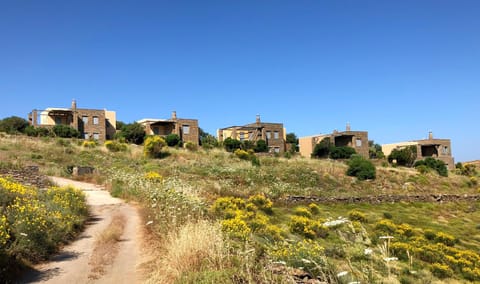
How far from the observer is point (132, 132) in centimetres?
4600

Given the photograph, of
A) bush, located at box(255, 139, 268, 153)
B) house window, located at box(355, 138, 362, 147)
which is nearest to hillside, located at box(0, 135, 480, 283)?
bush, located at box(255, 139, 268, 153)

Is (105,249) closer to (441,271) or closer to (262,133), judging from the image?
(441,271)

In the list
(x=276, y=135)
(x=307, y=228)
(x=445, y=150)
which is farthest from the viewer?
(x=445, y=150)

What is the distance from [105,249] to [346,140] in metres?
50.0

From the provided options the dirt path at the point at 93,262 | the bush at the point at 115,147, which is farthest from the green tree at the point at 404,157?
the dirt path at the point at 93,262

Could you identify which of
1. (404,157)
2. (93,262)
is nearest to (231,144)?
(404,157)

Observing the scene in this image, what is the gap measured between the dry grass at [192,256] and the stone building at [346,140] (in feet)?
159

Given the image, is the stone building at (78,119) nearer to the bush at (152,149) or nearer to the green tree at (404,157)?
the bush at (152,149)

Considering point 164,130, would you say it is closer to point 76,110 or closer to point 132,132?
point 132,132

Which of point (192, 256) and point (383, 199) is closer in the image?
point (192, 256)

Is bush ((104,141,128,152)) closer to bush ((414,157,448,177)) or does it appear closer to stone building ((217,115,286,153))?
stone building ((217,115,286,153))

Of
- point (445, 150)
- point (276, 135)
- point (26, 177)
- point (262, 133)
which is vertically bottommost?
point (26, 177)

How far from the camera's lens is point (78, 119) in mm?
46125

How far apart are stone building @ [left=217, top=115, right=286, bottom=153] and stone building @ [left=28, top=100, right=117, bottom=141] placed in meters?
17.1
